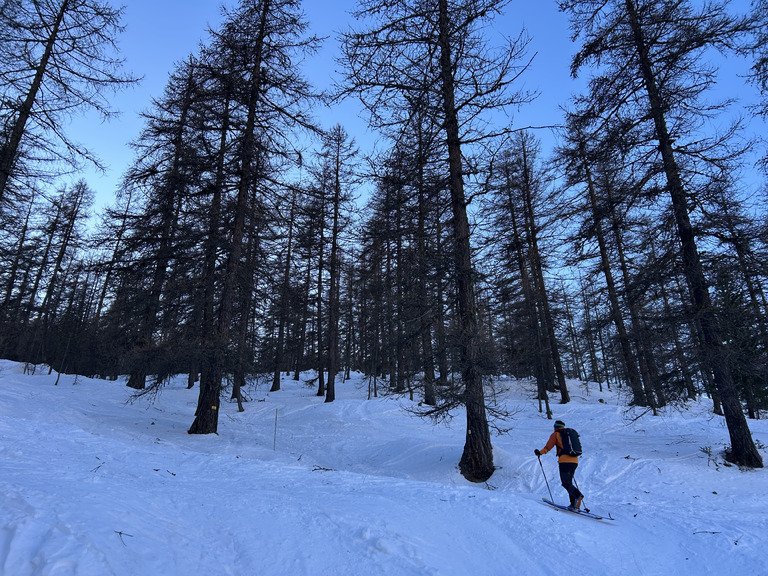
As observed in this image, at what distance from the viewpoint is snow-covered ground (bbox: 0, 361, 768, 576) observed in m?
3.17

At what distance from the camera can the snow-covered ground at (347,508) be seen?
10.4ft

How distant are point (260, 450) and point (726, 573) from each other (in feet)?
31.3

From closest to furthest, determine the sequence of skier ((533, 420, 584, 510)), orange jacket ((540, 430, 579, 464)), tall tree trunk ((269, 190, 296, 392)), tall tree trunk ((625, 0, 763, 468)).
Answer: skier ((533, 420, 584, 510)) < orange jacket ((540, 430, 579, 464)) < tall tree trunk ((625, 0, 763, 468)) < tall tree trunk ((269, 190, 296, 392))

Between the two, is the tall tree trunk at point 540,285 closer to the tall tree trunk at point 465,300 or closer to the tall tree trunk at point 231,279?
the tall tree trunk at point 465,300

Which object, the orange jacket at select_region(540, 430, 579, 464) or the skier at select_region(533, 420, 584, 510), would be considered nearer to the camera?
the skier at select_region(533, 420, 584, 510)

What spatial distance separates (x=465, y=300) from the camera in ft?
27.5

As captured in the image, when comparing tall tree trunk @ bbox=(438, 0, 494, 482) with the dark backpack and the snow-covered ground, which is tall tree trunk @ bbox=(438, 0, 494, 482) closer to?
the snow-covered ground

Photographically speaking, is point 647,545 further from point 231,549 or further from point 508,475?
point 231,549

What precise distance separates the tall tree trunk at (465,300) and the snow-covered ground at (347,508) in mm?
496

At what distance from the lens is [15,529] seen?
280 cm

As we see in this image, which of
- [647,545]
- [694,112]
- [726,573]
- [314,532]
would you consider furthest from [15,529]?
[694,112]

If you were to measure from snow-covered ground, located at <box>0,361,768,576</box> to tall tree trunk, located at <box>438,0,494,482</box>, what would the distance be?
1.63 ft

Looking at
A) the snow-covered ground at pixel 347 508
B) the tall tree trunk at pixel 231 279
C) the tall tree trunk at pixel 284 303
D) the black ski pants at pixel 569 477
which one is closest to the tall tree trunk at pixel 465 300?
the snow-covered ground at pixel 347 508

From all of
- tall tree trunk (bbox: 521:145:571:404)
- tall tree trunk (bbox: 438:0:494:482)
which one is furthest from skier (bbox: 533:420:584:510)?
tall tree trunk (bbox: 521:145:571:404)
